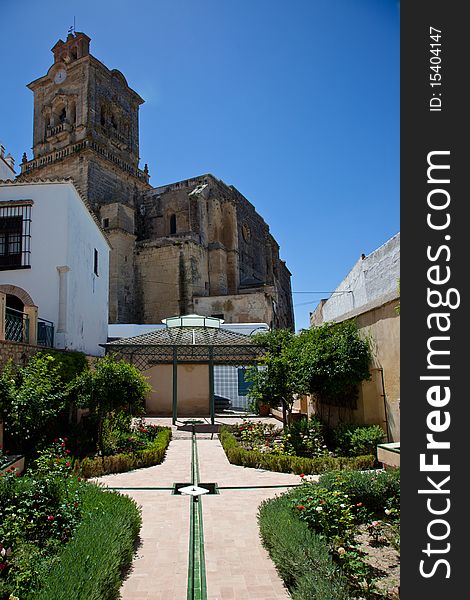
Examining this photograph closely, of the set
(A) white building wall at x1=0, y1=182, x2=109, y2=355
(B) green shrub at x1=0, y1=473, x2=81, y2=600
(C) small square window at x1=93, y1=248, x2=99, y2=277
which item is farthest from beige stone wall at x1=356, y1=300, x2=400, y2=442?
(C) small square window at x1=93, y1=248, x2=99, y2=277

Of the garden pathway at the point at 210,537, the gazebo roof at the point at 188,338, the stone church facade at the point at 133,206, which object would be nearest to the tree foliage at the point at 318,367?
the garden pathway at the point at 210,537

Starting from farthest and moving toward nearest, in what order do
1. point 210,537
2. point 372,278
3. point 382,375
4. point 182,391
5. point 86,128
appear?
point 86,128 → point 182,391 → point 372,278 → point 382,375 → point 210,537

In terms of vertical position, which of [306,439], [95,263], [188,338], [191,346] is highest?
[95,263]

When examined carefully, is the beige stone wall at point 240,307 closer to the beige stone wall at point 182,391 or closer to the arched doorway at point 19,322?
the beige stone wall at point 182,391

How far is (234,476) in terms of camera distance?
869cm

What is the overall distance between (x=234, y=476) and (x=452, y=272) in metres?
7.35

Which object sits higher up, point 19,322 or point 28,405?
point 19,322

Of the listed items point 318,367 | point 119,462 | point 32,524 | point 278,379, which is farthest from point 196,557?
point 278,379

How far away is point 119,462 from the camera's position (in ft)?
29.8

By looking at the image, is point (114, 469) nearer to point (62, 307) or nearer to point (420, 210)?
point (62, 307)

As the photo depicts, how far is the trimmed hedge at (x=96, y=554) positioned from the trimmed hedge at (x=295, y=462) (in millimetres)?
3990

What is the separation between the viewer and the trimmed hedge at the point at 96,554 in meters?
3.37

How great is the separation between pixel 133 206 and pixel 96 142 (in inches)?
198

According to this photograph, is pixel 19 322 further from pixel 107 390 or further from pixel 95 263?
pixel 95 263
